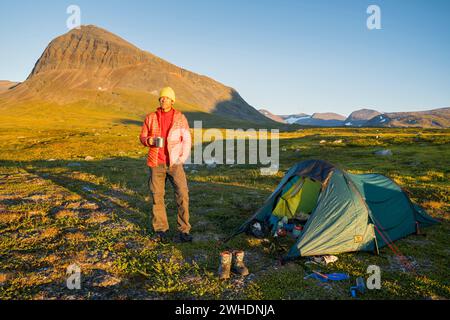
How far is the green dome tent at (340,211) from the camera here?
8.55 metres

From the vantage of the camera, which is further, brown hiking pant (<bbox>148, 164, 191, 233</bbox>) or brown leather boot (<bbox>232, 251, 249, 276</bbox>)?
brown hiking pant (<bbox>148, 164, 191, 233</bbox>)

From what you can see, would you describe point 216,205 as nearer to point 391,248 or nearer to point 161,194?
point 161,194

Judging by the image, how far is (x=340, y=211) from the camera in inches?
349

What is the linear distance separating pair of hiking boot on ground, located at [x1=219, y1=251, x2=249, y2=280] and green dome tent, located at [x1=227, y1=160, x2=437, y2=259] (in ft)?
4.69

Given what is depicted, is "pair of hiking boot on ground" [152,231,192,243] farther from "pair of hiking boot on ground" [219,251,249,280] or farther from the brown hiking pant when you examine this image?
"pair of hiking boot on ground" [219,251,249,280]

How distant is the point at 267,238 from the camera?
977 cm

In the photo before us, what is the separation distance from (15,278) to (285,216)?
7635 mm

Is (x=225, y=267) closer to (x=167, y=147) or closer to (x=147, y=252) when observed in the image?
(x=147, y=252)

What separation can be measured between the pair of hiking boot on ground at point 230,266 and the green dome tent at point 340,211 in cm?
143

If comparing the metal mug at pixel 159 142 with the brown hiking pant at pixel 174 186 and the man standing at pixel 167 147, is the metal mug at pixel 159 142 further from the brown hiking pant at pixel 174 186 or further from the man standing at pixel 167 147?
the brown hiking pant at pixel 174 186

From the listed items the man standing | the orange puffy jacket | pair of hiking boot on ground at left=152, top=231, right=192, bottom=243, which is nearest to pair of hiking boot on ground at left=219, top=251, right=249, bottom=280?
pair of hiking boot on ground at left=152, top=231, right=192, bottom=243

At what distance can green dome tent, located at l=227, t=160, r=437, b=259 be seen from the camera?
855 centimetres
